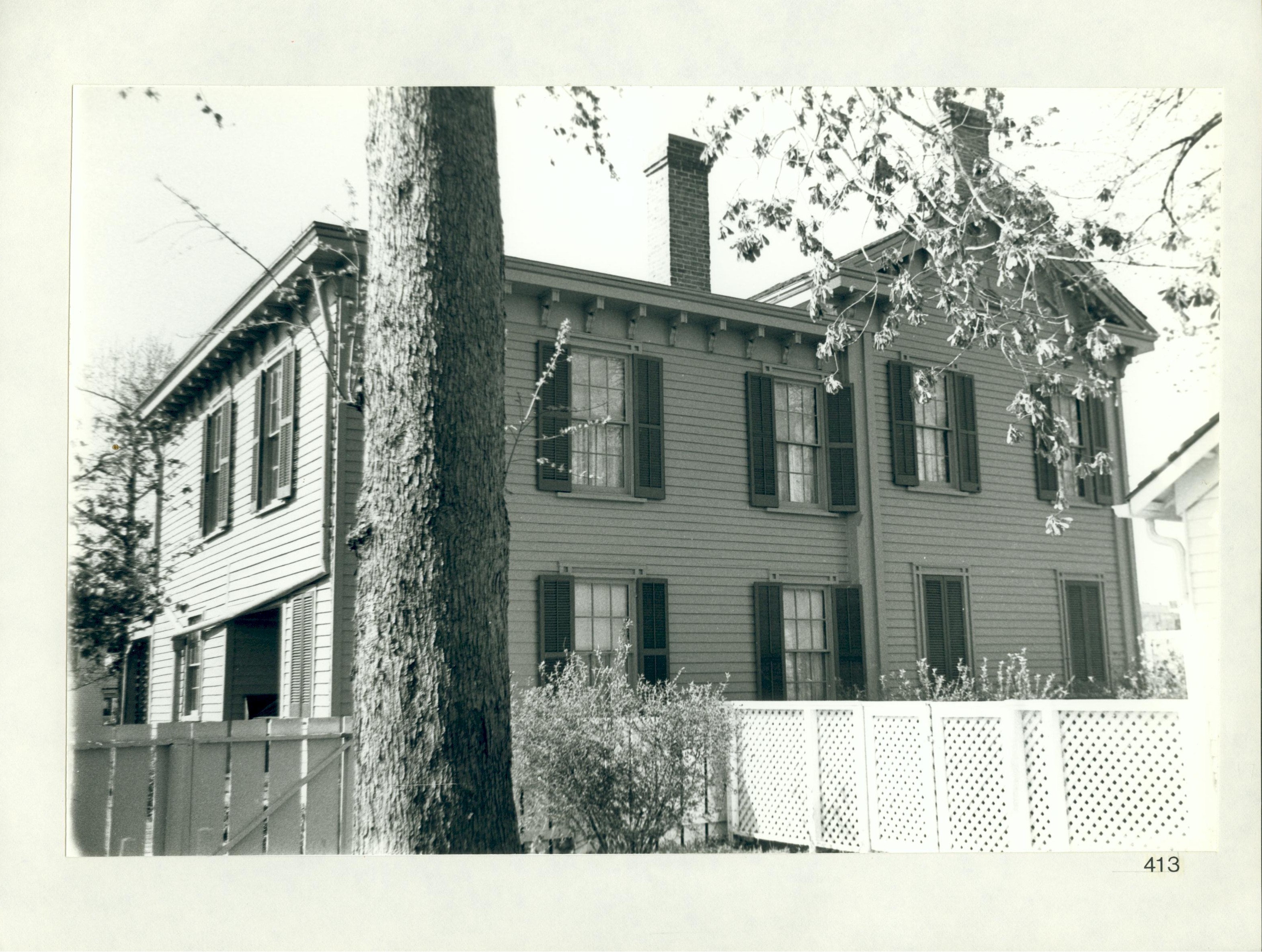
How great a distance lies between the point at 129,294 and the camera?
22.2ft

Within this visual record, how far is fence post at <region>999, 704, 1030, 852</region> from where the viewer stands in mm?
6273

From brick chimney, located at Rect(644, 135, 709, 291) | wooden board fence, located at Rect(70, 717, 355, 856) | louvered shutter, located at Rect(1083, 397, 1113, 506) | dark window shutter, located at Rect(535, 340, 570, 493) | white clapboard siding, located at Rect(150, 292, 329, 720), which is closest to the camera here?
wooden board fence, located at Rect(70, 717, 355, 856)

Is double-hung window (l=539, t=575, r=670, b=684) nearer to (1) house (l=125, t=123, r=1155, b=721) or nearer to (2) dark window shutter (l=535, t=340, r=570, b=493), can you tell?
(1) house (l=125, t=123, r=1155, b=721)

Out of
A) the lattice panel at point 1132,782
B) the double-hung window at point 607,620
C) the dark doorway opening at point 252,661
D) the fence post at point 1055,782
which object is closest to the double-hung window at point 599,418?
the double-hung window at point 607,620

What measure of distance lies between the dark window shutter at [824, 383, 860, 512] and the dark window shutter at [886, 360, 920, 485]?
0.43 m

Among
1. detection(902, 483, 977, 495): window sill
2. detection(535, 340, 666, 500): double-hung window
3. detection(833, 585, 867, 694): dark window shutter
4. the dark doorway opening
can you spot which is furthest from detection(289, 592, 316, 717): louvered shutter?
detection(902, 483, 977, 495): window sill

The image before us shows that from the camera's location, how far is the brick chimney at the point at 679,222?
9930mm

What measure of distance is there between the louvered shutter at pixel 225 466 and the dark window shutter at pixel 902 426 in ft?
20.1

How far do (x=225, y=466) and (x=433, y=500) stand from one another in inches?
217

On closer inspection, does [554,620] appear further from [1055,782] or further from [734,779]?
[1055,782]

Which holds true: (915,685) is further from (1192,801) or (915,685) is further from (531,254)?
(531,254)

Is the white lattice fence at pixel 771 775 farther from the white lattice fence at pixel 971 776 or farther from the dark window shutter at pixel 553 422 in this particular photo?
the dark window shutter at pixel 553 422

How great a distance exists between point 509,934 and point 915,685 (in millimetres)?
5442

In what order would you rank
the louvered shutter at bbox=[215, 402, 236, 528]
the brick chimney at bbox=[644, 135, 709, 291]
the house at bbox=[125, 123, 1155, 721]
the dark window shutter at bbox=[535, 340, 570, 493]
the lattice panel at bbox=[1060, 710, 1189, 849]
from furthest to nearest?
1. the brick chimney at bbox=[644, 135, 709, 291]
2. the louvered shutter at bbox=[215, 402, 236, 528]
3. the dark window shutter at bbox=[535, 340, 570, 493]
4. the house at bbox=[125, 123, 1155, 721]
5. the lattice panel at bbox=[1060, 710, 1189, 849]
